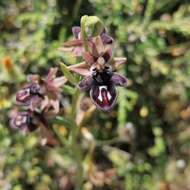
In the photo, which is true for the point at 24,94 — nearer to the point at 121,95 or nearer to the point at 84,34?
the point at 84,34

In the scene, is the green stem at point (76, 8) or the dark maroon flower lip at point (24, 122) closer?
the dark maroon flower lip at point (24, 122)

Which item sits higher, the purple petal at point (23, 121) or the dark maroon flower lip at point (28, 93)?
the dark maroon flower lip at point (28, 93)

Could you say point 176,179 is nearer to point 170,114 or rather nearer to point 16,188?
point 170,114

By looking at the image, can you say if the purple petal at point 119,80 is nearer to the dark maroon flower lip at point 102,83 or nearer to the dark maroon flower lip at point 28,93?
the dark maroon flower lip at point 102,83

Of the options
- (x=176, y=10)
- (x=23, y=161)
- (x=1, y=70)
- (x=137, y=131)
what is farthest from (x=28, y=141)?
(x=176, y=10)

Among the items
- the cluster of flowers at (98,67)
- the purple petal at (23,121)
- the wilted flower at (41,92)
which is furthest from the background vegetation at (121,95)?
the cluster of flowers at (98,67)

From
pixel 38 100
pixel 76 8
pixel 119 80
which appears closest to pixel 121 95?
pixel 76 8
